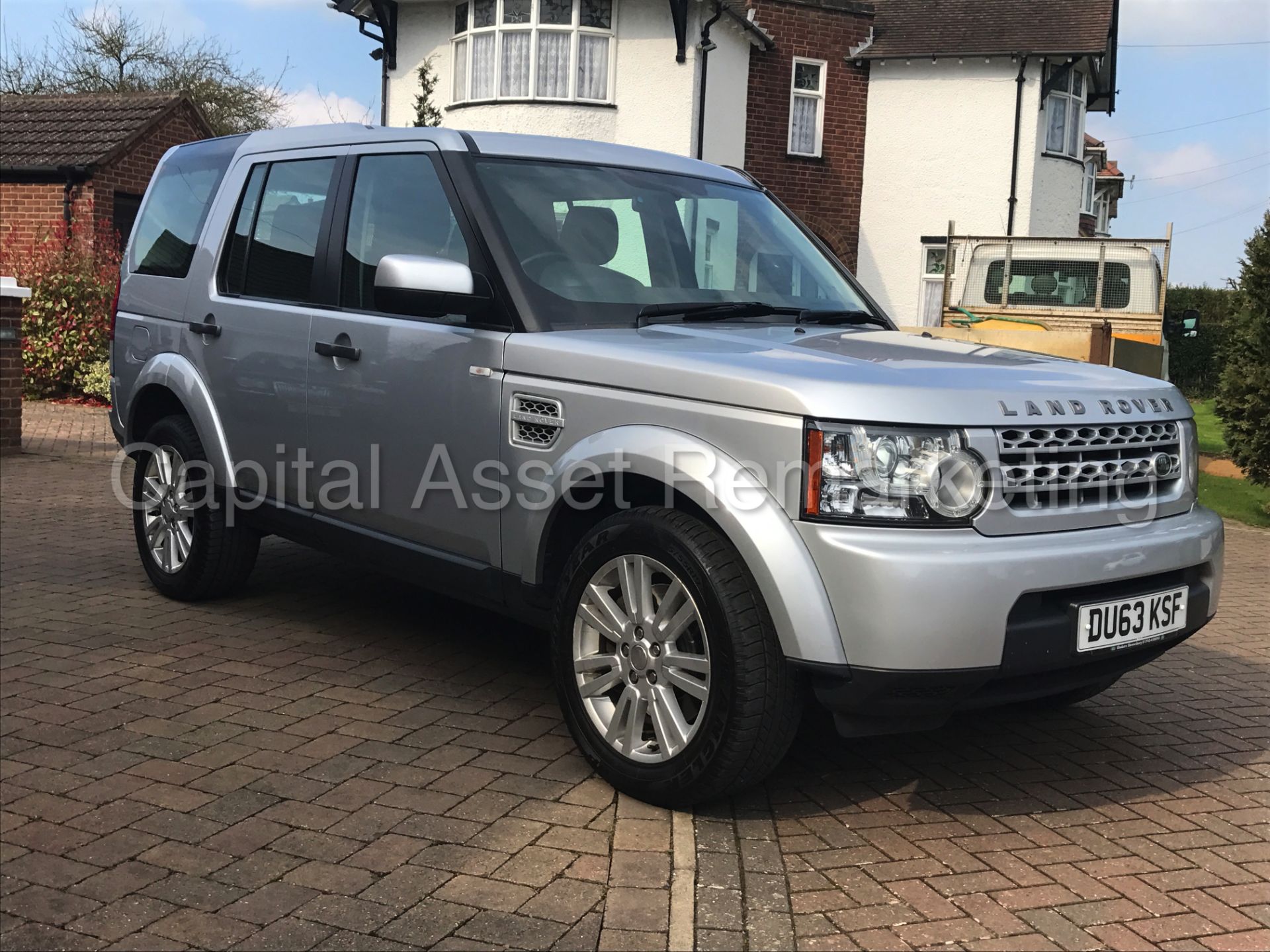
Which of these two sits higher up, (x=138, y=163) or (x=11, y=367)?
(x=138, y=163)

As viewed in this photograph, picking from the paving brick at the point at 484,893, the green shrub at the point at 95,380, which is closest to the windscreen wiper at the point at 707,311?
the paving brick at the point at 484,893

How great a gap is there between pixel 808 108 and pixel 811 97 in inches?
8.9

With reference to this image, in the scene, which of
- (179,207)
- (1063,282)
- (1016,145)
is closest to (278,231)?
(179,207)

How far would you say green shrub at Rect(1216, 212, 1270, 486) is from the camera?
11312 mm

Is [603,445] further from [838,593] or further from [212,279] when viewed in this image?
[212,279]

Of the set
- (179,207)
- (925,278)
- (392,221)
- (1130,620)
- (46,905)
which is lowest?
(46,905)

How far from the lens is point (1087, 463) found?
12.3 ft

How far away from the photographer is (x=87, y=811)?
3.83 m

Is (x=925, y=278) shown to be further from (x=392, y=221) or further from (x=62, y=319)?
(x=392, y=221)

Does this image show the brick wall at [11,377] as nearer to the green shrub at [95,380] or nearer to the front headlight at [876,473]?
the green shrub at [95,380]

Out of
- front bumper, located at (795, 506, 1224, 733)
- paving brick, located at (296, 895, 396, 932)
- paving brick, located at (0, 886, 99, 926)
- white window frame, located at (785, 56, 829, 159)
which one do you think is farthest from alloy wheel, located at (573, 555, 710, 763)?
white window frame, located at (785, 56, 829, 159)

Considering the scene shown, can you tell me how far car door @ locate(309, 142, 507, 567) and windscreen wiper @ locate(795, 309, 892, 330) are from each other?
118 centimetres

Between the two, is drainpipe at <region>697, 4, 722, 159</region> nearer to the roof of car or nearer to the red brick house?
the red brick house

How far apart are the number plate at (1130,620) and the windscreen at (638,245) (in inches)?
67.4
